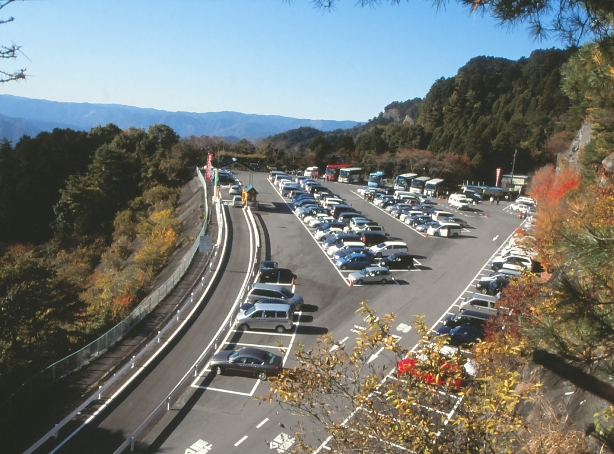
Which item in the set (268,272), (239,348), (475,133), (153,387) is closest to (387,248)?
(268,272)

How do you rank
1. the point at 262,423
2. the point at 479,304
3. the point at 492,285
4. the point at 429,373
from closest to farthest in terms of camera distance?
the point at 429,373, the point at 262,423, the point at 479,304, the point at 492,285

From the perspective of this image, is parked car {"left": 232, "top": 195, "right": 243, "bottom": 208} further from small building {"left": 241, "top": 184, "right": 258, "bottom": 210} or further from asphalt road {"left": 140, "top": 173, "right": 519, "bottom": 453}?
asphalt road {"left": 140, "top": 173, "right": 519, "bottom": 453}

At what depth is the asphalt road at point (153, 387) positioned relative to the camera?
1307cm

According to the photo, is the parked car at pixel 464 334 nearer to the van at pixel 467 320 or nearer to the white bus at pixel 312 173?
the van at pixel 467 320

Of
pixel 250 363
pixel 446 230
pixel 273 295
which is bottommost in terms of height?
pixel 250 363

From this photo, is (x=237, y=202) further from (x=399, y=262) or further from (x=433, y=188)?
(x=433, y=188)

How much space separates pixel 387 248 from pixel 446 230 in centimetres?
818

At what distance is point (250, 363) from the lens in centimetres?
1658

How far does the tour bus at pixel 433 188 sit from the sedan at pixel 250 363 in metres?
45.0

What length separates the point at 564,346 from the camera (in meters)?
4.72

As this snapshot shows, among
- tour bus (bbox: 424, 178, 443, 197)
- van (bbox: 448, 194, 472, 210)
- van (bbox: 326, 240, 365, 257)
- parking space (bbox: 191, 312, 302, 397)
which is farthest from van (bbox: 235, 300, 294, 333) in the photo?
tour bus (bbox: 424, 178, 443, 197)

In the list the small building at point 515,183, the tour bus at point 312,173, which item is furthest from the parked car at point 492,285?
the tour bus at point 312,173

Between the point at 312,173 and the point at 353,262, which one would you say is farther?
the point at 312,173

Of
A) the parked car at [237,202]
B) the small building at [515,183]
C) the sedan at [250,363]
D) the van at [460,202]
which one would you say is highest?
the small building at [515,183]
